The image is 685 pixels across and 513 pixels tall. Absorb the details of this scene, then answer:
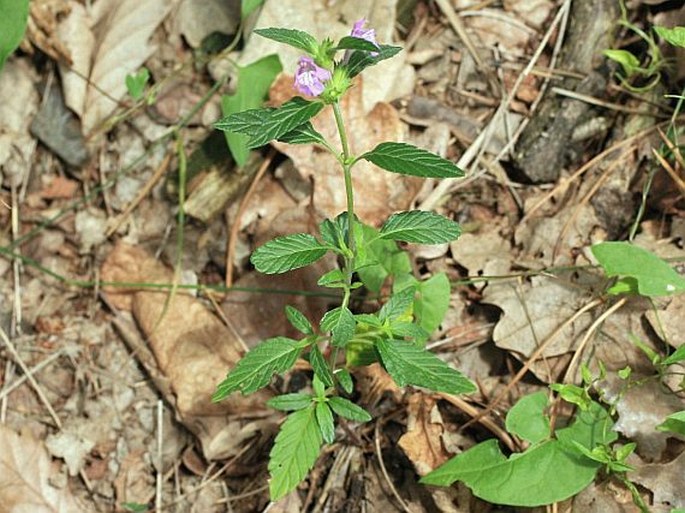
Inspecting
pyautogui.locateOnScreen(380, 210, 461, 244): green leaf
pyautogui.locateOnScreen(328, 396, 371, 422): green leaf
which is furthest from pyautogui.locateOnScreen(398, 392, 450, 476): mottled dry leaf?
pyautogui.locateOnScreen(380, 210, 461, 244): green leaf

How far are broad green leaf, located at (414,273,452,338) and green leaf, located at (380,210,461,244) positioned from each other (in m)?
0.56

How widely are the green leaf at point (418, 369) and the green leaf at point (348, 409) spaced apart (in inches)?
7.5

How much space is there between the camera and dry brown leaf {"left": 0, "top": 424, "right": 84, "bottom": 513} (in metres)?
2.81

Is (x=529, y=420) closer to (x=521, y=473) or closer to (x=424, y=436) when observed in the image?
(x=521, y=473)

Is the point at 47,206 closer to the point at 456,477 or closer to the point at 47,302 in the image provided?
the point at 47,302

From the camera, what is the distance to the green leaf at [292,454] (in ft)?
6.88

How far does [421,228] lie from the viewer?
193 cm

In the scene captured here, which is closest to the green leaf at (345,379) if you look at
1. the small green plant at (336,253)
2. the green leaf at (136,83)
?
the small green plant at (336,253)

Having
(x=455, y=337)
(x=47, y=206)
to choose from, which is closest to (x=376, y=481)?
(x=455, y=337)

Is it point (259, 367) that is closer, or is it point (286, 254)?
point (286, 254)

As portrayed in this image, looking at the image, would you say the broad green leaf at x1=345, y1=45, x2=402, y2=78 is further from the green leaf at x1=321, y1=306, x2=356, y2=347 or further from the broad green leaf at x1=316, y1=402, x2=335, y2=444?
the broad green leaf at x1=316, y1=402, x2=335, y2=444

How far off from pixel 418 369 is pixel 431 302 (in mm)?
553

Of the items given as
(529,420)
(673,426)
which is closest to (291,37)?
(529,420)

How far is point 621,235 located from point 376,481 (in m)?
1.21
